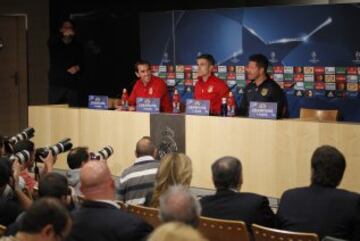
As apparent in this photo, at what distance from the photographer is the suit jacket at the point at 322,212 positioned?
13.3 ft

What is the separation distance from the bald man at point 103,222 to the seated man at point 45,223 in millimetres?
526

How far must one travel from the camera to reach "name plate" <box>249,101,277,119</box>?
7.24 metres

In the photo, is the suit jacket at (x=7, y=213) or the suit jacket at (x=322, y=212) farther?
the suit jacket at (x=7, y=213)

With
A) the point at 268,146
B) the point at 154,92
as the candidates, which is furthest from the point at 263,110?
the point at 154,92

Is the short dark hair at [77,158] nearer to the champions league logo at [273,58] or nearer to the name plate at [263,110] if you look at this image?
the name plate at [263,110]

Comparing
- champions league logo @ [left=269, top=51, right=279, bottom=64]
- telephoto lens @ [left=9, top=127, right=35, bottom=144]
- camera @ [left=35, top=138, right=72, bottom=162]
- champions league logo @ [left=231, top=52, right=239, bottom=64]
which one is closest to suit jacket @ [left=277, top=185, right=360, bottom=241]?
camera @ [left=35, top=138, right=72, bottom=162]

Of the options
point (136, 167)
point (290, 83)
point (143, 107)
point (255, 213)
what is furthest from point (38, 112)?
point (255, 213)

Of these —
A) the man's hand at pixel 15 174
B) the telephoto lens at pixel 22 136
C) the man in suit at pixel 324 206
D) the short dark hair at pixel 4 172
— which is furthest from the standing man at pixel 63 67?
the man in suit at pixel 324 206

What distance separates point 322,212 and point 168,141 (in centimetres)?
395

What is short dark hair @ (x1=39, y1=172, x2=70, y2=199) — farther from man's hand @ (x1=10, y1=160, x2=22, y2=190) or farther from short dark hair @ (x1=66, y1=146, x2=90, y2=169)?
short dark hair @ (x1=66, y1=146, x2=90, y2=169)

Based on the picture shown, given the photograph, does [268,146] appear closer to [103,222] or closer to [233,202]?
[233,202]

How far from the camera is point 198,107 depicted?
7.82 m

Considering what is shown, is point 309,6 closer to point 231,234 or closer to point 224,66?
point 224,66

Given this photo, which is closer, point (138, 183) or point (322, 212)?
point (322, 212)
